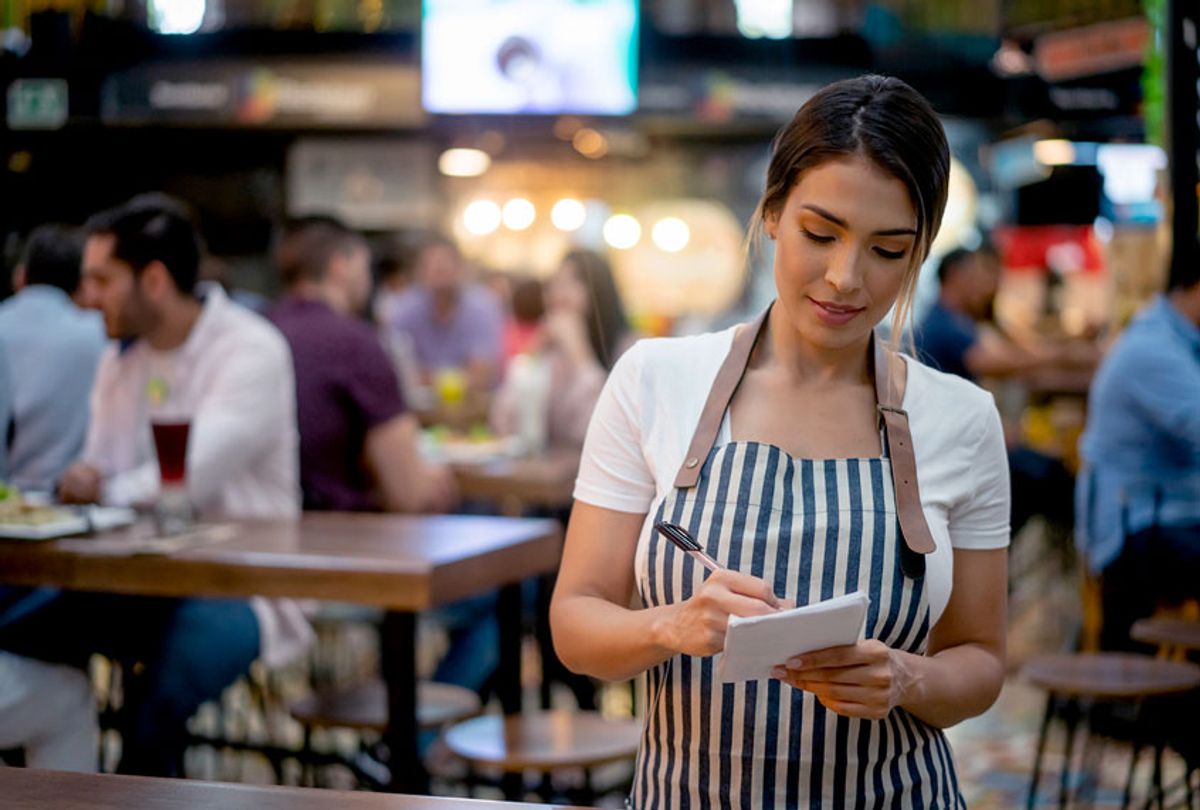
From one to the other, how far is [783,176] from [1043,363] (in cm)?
603

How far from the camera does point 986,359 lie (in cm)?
701

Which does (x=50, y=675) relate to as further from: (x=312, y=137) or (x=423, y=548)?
(x=312, y=137)

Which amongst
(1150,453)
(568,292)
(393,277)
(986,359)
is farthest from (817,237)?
(393,277)

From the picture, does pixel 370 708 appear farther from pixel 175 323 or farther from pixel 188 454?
pixel 175 323

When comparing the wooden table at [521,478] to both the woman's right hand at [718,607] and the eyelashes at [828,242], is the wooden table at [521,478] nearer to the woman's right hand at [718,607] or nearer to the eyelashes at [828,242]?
the eyelashes at [828,242]

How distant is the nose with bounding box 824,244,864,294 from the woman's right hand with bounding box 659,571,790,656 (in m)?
0.39

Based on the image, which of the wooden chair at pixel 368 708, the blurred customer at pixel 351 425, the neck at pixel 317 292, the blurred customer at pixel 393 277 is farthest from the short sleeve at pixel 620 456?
the blurred customer at pixel 393 277

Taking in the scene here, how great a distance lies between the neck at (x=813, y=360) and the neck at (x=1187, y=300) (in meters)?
3.29

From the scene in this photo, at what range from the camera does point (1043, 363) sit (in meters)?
7.51

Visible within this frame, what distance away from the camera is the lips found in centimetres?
180

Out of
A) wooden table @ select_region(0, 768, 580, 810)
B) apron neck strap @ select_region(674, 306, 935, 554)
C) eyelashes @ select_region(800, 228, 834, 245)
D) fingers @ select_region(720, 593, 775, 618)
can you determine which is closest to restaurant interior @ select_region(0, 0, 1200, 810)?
wooden table @ select_region(0, 768, 580, 810)

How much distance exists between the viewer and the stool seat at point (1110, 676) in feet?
11.5

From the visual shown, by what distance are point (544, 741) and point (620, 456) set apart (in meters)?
1.40

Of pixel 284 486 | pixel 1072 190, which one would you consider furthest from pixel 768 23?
pixel 284 486
